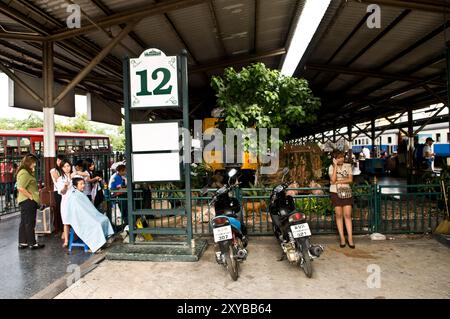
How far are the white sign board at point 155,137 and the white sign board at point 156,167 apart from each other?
109 mm

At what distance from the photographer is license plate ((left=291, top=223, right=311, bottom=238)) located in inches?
164

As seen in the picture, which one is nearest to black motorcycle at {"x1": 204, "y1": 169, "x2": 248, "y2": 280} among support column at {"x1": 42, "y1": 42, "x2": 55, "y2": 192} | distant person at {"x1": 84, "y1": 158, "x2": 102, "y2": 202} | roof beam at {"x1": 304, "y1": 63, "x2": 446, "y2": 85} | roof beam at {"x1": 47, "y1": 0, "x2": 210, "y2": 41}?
distant person at {"x1": 84, "y1": 158, "x2": 102, "y2": 202}

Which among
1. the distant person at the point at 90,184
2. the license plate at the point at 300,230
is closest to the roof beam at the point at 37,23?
the distant person at the point at 90,184

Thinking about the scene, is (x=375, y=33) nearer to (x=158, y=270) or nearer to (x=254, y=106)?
(x=254, y=106)

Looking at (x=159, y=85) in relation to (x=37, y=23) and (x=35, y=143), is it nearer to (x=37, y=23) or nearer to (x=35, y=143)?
(x=37, y=23)

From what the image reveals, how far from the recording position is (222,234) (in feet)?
13.7

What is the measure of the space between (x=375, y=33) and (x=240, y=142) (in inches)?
167

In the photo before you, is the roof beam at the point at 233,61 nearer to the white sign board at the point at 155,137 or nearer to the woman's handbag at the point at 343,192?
the white sign board at the point at 155,137

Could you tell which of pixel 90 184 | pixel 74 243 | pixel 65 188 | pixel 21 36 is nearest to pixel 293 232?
pixel 74 243

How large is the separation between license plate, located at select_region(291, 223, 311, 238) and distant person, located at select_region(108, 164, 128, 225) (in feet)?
11.0

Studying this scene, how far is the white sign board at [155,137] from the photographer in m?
5.27

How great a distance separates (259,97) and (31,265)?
4945 millimetres
